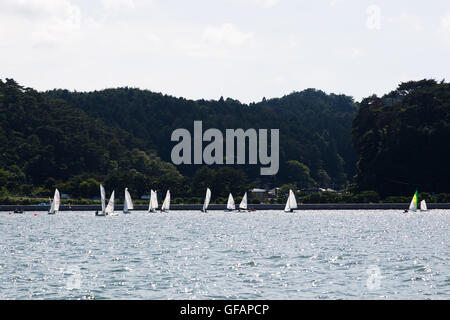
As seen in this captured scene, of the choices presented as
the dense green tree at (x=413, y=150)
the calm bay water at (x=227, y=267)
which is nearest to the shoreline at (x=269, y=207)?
the dense green tree at (x=413, y=150)

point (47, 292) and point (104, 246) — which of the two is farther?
Answer: point (104, 246)

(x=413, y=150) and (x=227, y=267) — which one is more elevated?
(x=413, y=150)

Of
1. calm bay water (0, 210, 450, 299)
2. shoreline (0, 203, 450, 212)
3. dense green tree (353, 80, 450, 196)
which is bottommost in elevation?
calm bay water (0, 210, 450, 299)

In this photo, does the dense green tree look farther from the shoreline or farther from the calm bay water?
the calm bay water

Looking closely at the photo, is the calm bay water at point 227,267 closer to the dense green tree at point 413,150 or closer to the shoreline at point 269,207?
the shoreline at point 269,207

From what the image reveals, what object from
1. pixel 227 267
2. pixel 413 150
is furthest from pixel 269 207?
pixel 227 267

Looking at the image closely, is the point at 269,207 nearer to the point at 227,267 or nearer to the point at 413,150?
the point at 413,150

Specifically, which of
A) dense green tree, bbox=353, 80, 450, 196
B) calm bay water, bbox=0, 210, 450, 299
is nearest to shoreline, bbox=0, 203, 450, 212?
dense green tree, bbox=353, 80, 450, 196

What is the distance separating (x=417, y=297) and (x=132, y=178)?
150 m

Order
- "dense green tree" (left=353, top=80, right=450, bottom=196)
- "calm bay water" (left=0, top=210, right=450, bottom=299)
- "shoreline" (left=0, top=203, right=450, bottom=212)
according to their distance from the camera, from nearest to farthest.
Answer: "calm bay water" (left=0, top=210, right=450, bottom=299), "shoreline" (left=0, top=203, right=450, bottom=212), "dense green tree" (left=353, top=80, right=450, bottom=196)

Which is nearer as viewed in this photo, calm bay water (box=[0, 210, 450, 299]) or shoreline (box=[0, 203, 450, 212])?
calm bay water (box=[0, 210, 450, 299])

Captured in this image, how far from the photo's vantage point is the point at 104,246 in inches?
2275
